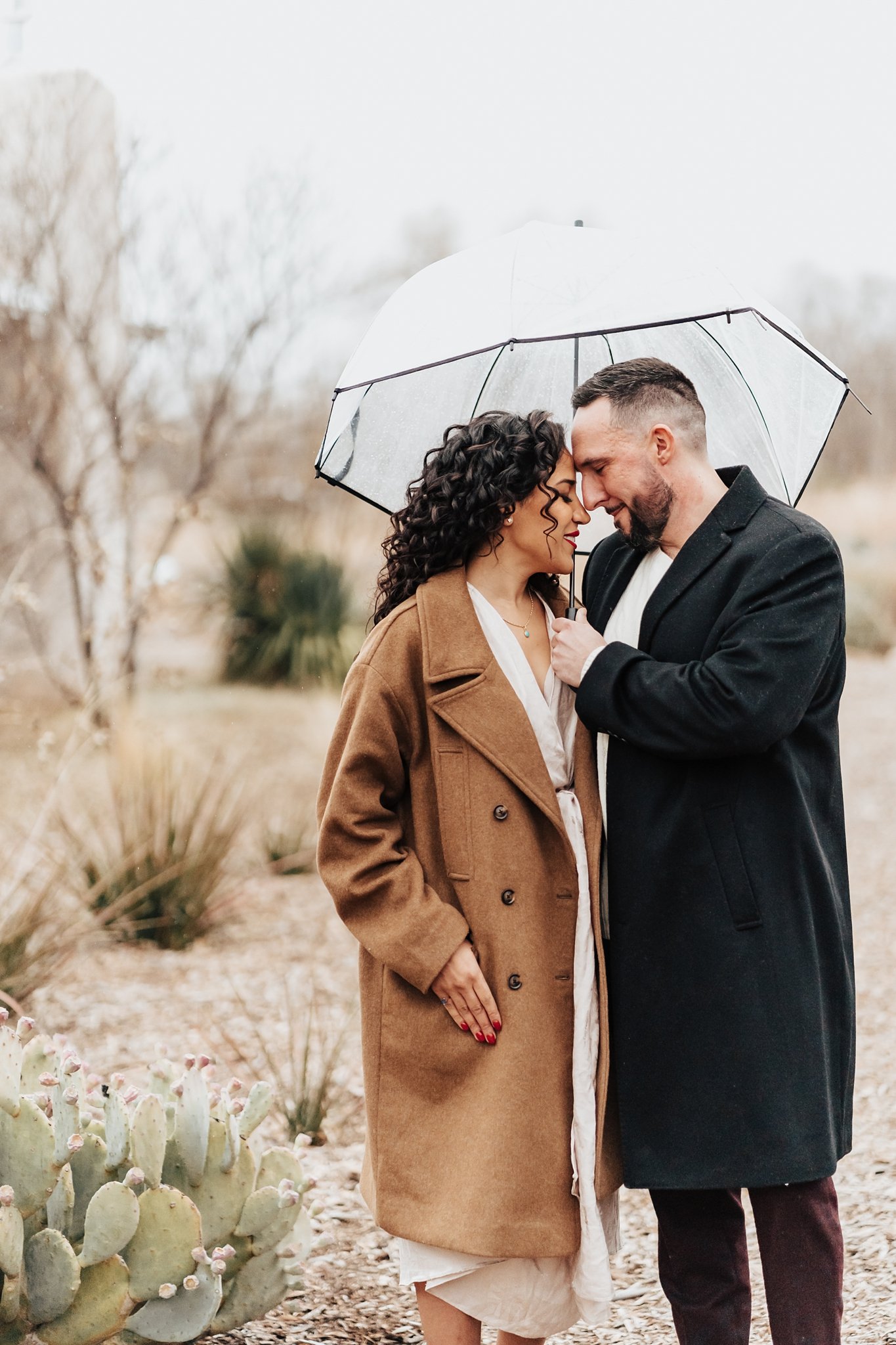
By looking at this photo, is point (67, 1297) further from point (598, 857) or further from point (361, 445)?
point (361, 445)

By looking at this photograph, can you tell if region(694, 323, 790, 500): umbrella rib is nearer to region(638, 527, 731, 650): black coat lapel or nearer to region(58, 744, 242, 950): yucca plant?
region(638, 527, 731, 650): black coat lapel

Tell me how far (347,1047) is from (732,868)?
9.42 ft

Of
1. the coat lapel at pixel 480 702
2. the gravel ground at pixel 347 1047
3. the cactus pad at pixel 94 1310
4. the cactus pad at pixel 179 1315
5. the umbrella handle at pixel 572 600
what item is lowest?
the gravel ground at pixel 347 1047

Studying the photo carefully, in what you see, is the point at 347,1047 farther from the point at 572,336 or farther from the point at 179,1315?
the point at 572,336

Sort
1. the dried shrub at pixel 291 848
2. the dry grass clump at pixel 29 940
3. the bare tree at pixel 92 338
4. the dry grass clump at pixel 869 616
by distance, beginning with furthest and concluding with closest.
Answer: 1. the dry grass clump at pixel 869 616
2. the bare tree at pixel 92 338
3. the dried shrub at pixel 291 848
4. the dry grass clump at pixel 29 940

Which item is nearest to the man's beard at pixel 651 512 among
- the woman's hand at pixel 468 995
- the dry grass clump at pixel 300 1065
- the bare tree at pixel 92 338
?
the woman's hand at pixel 468 995

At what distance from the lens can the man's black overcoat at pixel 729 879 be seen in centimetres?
214

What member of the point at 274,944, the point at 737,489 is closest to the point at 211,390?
the point at 274,944

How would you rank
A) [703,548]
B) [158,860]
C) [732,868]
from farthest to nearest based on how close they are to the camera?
[158,860] → [703,548] → [732,868]

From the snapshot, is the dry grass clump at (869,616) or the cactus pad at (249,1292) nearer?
the cactus pad at (249,1292)

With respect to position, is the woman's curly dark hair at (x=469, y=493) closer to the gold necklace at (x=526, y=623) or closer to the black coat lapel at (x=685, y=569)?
the gold necklace at (x=526, y=623)

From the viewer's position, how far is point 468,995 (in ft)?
7.08

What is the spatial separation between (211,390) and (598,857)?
9366 millimetres

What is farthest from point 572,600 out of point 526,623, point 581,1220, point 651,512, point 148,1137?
point 148,1137
